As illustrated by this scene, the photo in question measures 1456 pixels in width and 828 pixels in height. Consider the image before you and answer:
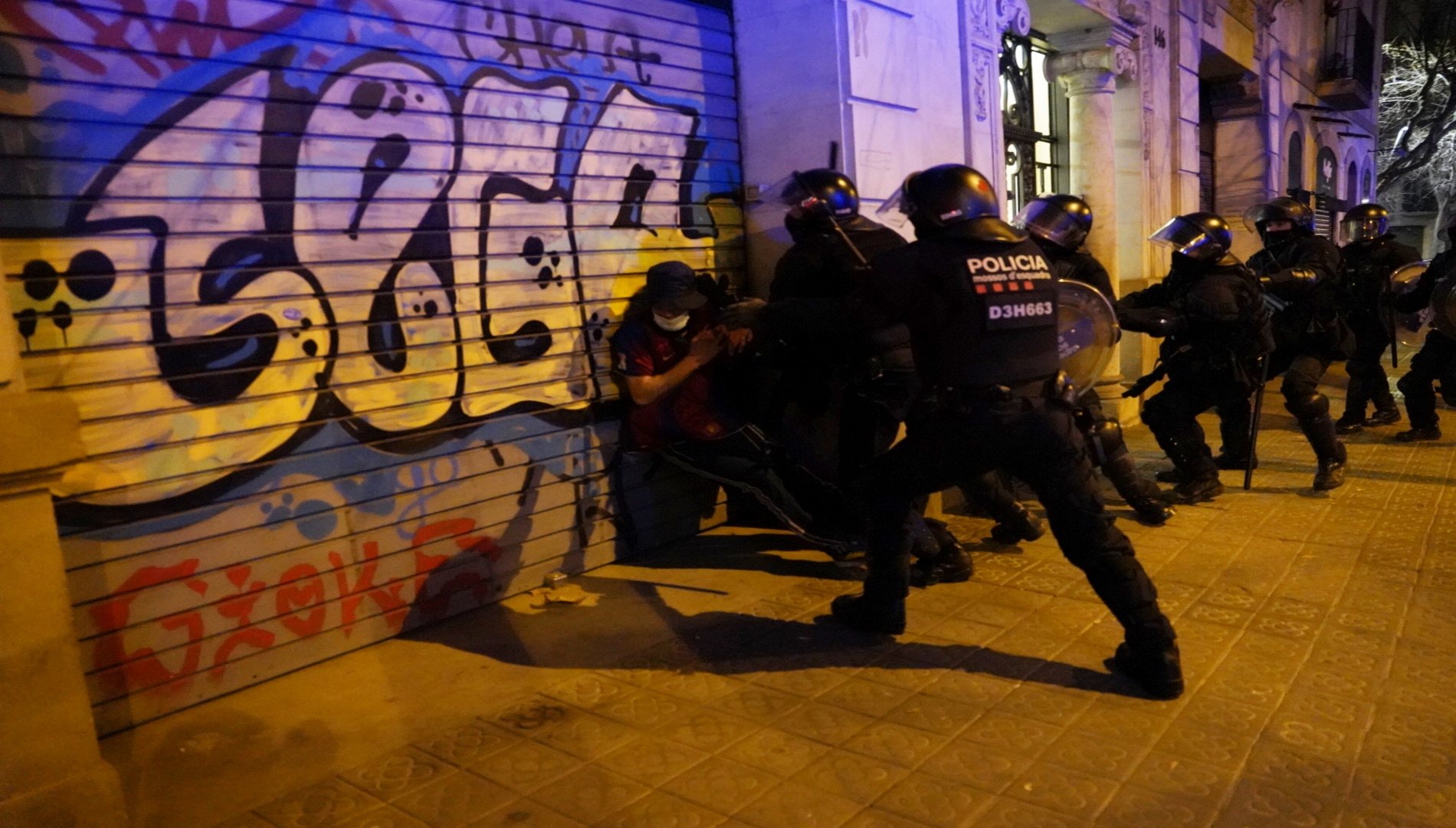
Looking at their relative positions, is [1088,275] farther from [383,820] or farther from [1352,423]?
[1352,423]

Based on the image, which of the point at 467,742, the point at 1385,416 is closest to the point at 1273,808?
the point at 467,742

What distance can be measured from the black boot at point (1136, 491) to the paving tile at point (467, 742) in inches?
142

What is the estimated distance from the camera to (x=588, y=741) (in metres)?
3.18

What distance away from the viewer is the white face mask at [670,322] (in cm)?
480

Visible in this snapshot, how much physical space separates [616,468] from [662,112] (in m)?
1.95

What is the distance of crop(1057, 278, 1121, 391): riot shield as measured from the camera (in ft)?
15.2

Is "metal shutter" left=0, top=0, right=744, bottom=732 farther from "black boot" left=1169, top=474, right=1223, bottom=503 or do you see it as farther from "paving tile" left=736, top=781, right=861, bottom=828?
"black boot" left=1169, top=474, right=1223, bottom=503

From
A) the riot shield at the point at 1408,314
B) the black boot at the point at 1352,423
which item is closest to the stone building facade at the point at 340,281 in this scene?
the riot shield at the point at 1408,314

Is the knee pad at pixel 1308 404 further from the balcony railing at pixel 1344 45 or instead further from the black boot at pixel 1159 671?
the balcony railing at pixel 1344 45

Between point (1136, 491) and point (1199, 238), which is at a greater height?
point (1199, 238)

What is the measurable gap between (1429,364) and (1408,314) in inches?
19.3

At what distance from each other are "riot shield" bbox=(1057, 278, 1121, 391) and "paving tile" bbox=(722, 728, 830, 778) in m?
2.37

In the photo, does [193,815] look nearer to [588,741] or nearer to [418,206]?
[588,741]

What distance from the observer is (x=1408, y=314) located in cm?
736
